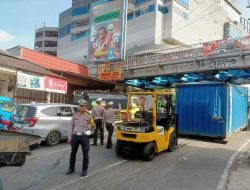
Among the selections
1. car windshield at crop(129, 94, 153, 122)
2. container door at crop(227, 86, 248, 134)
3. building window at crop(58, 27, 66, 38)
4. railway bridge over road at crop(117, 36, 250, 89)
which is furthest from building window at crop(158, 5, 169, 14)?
car windshield at crop(129, 94, 153, 122)

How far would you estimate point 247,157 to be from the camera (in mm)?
11578

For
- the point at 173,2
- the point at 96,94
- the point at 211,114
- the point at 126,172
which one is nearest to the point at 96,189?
the point at 126,172

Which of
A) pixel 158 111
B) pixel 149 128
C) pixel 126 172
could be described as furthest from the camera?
pixel 158 111

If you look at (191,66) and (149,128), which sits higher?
(191,66)

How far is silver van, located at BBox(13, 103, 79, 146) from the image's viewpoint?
40.7 feet

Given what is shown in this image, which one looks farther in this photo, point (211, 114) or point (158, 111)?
A: point (211, 114)

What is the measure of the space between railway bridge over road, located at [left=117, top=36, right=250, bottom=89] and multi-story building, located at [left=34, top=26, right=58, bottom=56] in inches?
2949

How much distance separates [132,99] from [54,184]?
Answer: 519 centimetres

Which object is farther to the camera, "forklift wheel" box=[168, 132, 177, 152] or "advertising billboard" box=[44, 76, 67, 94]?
"advertising billboard" box=[44, 76, 67, 94]

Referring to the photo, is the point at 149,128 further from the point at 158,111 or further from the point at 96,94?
the point at 96,94

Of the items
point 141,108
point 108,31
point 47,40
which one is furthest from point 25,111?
→ point 47,40

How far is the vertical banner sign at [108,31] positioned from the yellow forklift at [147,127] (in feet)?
70.4

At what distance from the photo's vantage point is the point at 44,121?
41.5 ft

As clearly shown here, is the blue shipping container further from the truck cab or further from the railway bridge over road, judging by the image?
the railway bridge over road
